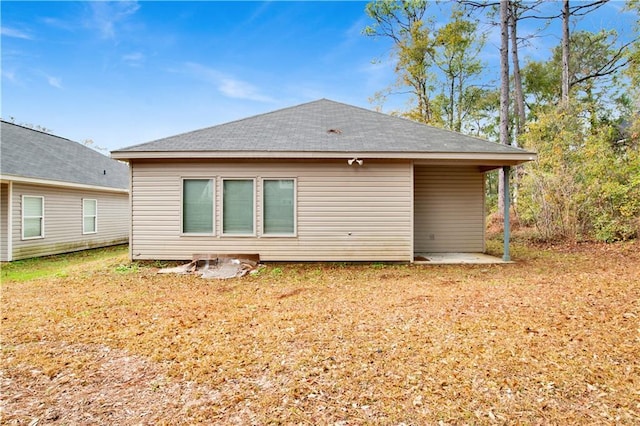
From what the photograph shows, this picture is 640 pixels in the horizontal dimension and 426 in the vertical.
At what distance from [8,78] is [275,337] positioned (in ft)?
67.9

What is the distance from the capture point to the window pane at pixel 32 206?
366 inches

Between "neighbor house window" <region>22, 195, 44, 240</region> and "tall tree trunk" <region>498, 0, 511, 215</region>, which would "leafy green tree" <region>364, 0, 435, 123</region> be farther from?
"neighbor house window" <region>22, 195, 44, 240</region>

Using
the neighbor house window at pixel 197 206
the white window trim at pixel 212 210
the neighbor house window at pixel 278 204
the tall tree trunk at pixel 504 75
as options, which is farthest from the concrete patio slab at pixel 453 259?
the tall tree trunk at pixel 504 75

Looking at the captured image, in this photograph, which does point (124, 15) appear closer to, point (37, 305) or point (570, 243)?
point (37, 305)

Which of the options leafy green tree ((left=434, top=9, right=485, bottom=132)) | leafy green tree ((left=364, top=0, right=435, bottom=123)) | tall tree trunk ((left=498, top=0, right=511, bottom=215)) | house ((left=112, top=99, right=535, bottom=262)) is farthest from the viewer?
leafy green tree ((left=364, top=0, right=435, bottom=123))

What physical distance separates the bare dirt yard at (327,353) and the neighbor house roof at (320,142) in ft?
9.50

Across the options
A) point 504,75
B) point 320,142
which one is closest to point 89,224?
point 320,142

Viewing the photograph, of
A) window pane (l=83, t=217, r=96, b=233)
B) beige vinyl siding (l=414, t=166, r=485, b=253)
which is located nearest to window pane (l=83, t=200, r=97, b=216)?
window pane (l=83, t=217, r=96, b=233)

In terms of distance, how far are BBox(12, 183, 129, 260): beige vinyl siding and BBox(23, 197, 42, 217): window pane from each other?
142mm

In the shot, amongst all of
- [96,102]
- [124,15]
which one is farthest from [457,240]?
[96,102]

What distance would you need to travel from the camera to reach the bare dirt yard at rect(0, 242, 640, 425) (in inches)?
86.6

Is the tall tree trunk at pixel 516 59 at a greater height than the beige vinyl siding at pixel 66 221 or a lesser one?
greater

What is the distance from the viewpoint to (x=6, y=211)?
884 cm

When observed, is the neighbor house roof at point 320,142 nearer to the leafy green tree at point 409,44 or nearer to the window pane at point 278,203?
the window pane at point 278,203
